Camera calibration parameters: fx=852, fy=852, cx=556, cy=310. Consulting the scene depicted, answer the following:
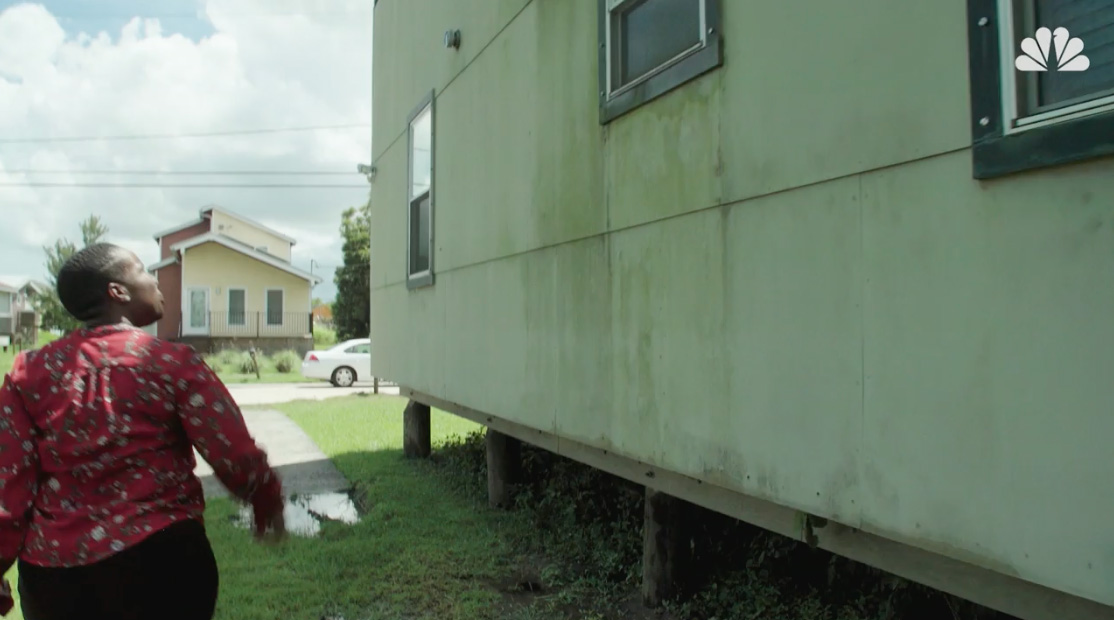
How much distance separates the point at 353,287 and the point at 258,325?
5610 millimetres

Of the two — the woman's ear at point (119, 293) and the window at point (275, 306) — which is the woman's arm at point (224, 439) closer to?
the woman's ear at point (119, 293)

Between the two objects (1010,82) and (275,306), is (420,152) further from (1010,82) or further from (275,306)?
(275,306)

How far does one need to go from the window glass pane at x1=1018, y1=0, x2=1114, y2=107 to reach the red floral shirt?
7.18ft

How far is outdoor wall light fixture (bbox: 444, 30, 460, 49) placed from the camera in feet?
20.7

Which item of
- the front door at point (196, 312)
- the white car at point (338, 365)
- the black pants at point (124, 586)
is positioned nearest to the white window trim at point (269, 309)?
the front door at point (196, 312)

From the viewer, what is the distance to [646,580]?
4.53m

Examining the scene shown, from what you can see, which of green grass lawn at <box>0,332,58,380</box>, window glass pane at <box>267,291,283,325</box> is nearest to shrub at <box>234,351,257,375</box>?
green grass lawn at <box>0,332,58,380</box>

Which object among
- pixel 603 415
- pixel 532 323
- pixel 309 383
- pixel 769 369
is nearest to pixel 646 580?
pixel 603 415

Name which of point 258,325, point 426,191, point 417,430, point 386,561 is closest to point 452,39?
point 426,191

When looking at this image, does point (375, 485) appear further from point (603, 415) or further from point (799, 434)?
point (799, 434)

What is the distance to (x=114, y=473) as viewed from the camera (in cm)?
219

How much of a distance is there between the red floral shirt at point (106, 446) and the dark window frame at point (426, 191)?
4.48m

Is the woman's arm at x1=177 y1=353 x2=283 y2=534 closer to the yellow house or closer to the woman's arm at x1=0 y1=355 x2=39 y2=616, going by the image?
the woman's arm at x1=0 y1=355 x2=39 y2=616

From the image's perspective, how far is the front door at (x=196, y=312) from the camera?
32250 mm
